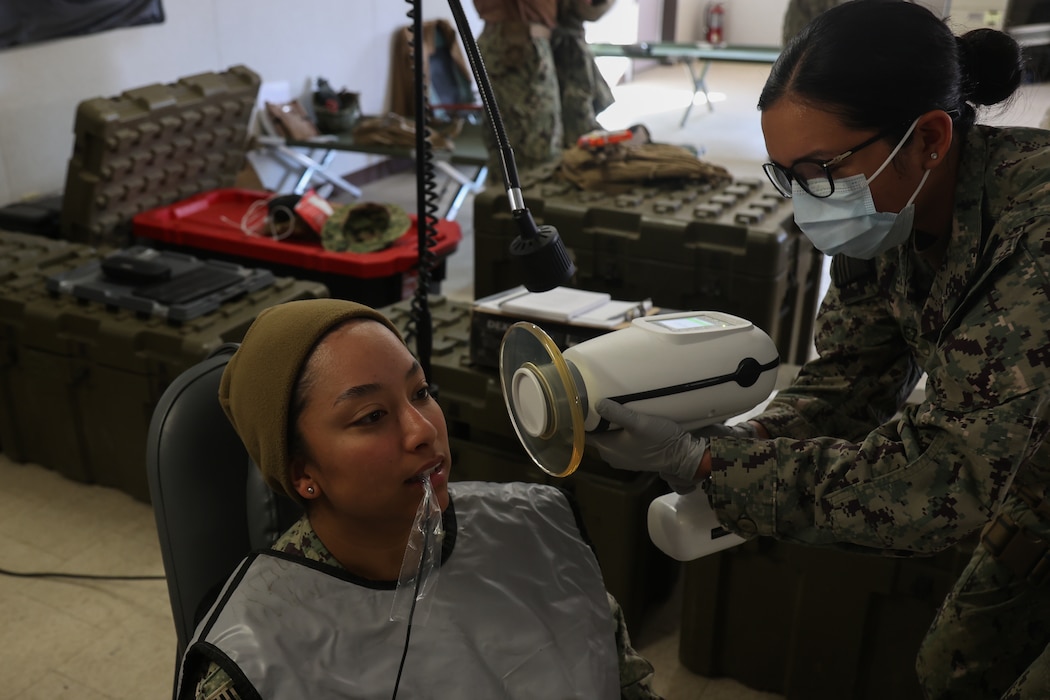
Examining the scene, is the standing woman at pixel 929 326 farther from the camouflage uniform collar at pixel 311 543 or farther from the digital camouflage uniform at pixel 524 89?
the digital camouflage uniform at pixel 524 89

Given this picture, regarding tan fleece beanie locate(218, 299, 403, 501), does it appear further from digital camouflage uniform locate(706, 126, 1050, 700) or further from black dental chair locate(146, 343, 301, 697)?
digital camouflage uniform locate(706, 126, 1050, 700)

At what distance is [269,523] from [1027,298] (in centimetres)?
104

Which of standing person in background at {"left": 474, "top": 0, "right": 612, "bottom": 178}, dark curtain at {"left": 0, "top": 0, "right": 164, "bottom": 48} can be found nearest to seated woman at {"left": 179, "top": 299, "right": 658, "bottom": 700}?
standing person in background at {"left": 474, "top": 0, "right": 612, "bottom": 178}

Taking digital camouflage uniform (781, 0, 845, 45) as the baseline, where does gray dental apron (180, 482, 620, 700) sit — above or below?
below

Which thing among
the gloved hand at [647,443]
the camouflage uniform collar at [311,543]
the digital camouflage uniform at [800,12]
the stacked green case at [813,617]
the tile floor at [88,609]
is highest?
the digital camouflage uniform at [800,12]

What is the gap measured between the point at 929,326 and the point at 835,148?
1.05 ft

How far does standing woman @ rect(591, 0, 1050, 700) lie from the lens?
3.54 feet

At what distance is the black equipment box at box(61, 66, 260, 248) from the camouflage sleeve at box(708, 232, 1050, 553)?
2817mm

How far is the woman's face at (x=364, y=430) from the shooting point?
119cm

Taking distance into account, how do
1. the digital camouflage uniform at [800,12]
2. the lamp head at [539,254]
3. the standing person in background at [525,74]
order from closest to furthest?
the lamp head at [539,254] < the standing person in background at [525,74] < the digital camouflage uniform at [800,12]

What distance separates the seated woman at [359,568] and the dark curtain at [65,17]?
10.6 ft

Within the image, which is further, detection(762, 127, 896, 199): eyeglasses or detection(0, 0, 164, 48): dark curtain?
detection(0, 0, 164, 48): dark curtain

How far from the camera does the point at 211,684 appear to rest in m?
1.08


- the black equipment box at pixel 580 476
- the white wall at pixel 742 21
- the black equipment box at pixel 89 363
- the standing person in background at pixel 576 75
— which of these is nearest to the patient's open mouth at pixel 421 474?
the black equipment box at pixel 580 476
